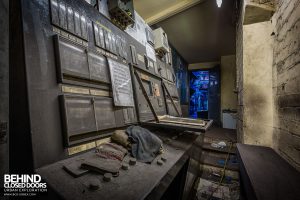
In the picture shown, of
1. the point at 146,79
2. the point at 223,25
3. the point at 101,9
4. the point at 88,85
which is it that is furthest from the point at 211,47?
the point at 88,85

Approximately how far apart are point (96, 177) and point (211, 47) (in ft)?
32.5

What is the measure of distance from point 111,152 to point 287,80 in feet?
8.47

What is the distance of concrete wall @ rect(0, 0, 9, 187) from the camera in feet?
4.16

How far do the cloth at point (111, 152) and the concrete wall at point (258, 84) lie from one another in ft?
8.62

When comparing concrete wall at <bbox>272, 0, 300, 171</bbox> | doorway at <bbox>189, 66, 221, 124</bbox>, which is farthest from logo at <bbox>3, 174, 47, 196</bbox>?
doorway at <bbox>189, 66, 221, 124</bbox>

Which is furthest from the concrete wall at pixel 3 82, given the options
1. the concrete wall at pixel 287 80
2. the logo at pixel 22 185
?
the concrete wall at pixel 287 80

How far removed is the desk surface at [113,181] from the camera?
41.5 inches

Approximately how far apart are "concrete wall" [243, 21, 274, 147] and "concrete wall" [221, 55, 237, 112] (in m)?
8.53

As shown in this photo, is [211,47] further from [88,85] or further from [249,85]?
[88,85]

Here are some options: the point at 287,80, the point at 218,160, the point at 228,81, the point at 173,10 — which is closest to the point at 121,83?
the point at 287,80

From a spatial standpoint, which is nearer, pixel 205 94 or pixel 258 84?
pixel 258 84

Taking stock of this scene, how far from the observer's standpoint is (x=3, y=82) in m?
1.29

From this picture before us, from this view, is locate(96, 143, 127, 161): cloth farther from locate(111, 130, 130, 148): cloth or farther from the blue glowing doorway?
the blue glowing doorway

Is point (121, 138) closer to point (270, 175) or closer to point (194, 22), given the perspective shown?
point (270, 175)
